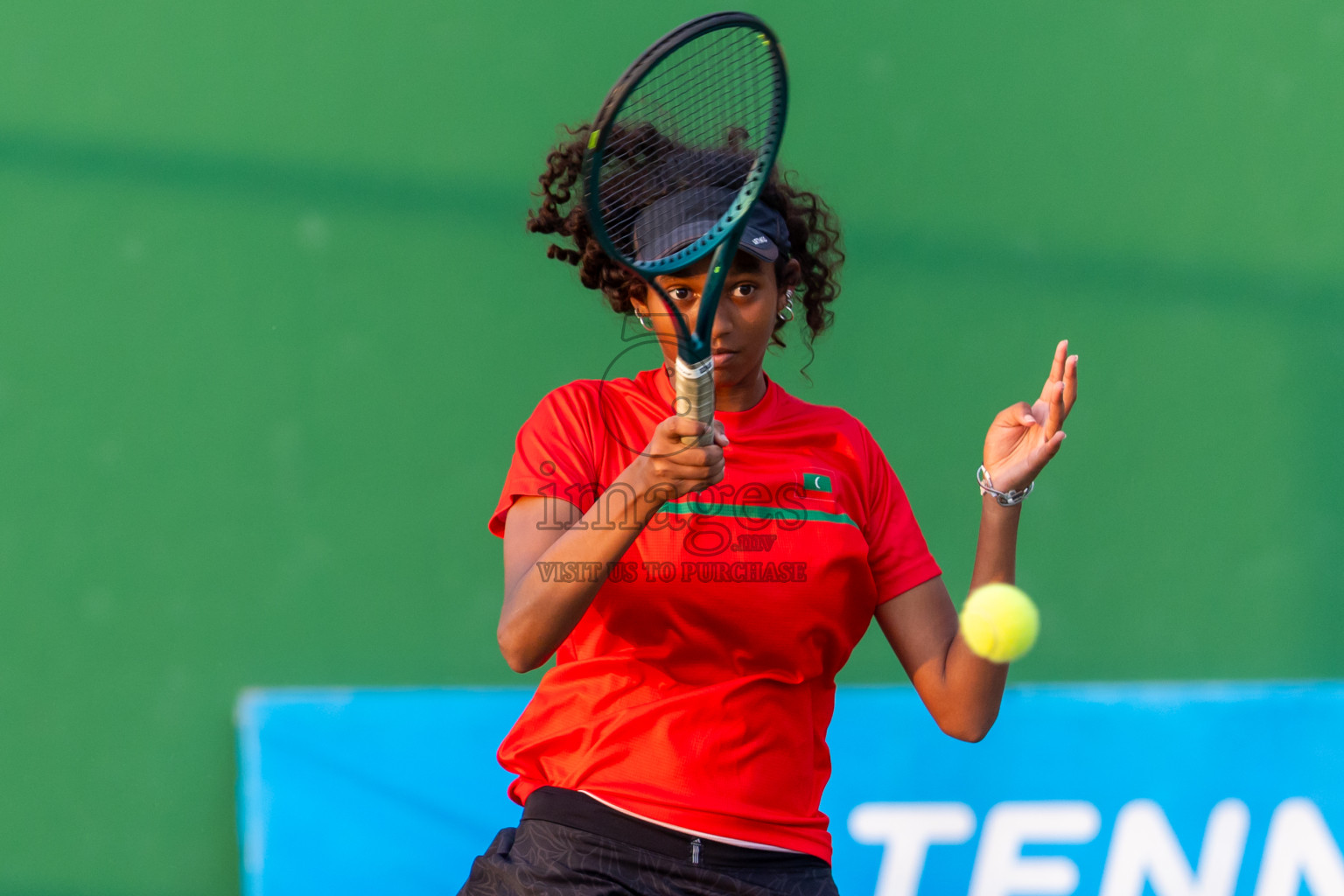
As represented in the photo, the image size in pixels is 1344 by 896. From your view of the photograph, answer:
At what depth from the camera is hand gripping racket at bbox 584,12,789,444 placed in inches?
48.8

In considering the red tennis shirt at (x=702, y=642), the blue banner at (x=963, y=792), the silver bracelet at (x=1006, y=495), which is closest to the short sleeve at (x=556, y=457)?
the red tennis shirt at (x=702, y=642)

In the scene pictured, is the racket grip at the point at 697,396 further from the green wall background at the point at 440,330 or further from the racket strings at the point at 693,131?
the green wall background at the point at 440,330

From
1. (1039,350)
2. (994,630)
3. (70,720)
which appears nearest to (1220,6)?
(1039,350)

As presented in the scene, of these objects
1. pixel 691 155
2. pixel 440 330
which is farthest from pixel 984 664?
pixel 440 330

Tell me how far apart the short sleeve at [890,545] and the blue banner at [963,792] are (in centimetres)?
101

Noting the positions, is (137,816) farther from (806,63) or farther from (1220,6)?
(1220,6)

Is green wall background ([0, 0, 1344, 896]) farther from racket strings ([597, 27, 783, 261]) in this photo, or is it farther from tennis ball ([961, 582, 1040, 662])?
tennis ball ([961, 582, 1040, 662])

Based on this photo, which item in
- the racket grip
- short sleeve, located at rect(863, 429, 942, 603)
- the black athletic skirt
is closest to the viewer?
the racket grip

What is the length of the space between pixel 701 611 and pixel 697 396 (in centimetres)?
29

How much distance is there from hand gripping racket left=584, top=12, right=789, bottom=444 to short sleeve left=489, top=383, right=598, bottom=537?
13 cm

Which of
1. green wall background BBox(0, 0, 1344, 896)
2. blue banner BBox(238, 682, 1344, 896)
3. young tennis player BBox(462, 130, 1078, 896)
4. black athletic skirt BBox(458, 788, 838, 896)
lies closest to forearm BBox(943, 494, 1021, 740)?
young tennis player BBox(462, 130, 1078, 896)

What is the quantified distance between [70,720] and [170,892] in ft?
1.34

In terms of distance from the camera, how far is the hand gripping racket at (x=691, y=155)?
4.06 feet

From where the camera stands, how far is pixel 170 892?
2508 millimetres
